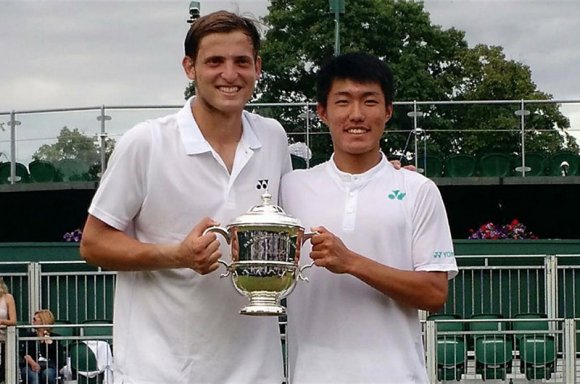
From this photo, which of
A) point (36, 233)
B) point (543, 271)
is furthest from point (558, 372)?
point (36, 233)

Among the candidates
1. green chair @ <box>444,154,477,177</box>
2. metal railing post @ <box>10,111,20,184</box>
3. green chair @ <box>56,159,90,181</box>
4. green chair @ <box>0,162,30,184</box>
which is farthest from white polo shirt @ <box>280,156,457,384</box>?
green chair @ <box>0,162,30,184</box>

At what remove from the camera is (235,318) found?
3.89 meters

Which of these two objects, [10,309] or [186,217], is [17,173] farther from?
[186,217]

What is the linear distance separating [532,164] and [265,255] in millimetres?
17108

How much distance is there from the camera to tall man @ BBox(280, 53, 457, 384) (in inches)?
154

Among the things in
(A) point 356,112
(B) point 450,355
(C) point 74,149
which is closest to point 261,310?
(A) point 356,112

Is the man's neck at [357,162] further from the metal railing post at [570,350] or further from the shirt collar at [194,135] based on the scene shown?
the metal railing post at [570,350]

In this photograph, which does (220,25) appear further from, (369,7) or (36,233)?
(369,7)

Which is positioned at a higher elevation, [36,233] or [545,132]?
[545,132]

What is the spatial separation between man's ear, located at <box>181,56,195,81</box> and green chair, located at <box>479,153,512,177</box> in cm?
1680

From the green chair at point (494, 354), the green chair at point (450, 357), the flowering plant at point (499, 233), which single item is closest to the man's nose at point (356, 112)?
the green chair at point (450, 357)

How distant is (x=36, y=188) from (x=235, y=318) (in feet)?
56.6

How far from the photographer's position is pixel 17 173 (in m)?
20.4

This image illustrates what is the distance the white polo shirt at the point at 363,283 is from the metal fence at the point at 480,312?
6.96m
